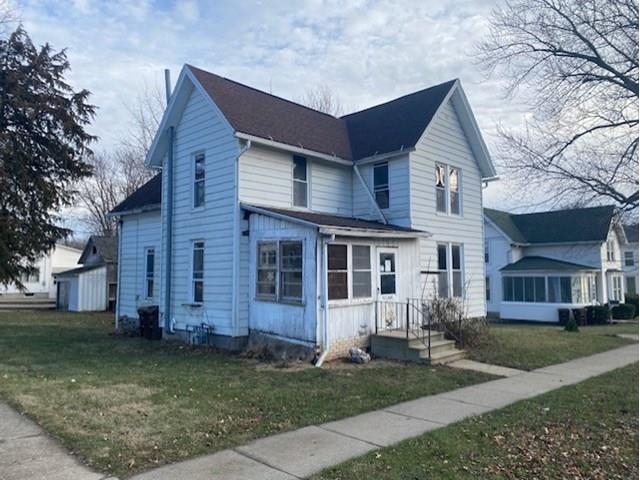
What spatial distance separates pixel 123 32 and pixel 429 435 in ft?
43.1

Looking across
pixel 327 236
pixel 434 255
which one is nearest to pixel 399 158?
pixel 434 255

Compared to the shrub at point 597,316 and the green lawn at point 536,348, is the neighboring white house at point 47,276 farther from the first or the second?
the shrub at point 597,316

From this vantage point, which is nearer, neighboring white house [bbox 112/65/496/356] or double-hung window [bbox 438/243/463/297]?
neighboring white house [bbox 112/65/496/356]

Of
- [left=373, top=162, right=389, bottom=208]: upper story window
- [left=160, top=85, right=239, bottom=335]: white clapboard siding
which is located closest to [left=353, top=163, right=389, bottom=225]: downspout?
[left=373, top=162, right=389, bottom=208]: upper story window

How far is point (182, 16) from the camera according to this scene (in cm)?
1284

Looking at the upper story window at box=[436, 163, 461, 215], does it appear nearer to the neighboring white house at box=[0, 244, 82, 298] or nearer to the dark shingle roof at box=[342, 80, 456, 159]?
the dark shingle roof at box=[342, 80, 456, 159]

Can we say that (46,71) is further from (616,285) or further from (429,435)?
(616,285)

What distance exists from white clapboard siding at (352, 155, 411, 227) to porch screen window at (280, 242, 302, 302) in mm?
4117

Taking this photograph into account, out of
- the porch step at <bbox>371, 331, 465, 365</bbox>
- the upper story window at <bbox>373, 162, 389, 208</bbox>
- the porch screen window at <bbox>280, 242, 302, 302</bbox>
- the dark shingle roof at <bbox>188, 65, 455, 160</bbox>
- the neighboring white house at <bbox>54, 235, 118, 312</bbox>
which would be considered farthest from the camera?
the neighboring white house at <bbox>54, 235, 118, 312</bbox>

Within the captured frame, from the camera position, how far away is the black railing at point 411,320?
1231cm

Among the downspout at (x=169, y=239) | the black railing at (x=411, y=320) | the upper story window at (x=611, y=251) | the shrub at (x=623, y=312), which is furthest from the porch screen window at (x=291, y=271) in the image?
the upper story window at (x=611, y=251)

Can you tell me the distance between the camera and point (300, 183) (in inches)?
561

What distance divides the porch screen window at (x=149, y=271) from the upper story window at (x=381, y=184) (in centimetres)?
847

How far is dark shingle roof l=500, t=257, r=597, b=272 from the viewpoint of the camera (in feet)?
87.1
